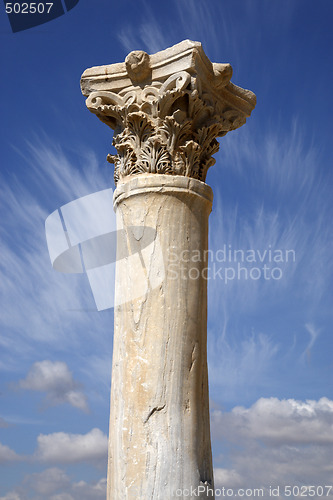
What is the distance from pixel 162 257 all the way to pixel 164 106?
7.96ft

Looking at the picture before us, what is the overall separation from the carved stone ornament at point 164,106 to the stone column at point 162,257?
2 cm

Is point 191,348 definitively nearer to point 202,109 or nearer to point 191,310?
point 191,310

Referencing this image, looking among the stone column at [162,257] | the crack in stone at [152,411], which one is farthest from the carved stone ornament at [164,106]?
→ the crack in stone at [152,411]

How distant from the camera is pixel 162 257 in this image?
8.02 meters

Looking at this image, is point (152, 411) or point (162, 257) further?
point (162, 257)

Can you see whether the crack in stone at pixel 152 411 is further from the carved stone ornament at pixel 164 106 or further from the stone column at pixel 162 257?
the carved stone ornament at pixel 164 106

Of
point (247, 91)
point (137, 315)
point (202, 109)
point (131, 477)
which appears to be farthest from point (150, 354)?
point (247, 91)

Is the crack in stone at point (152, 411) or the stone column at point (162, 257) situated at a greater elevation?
the stone column at point (162, 257)

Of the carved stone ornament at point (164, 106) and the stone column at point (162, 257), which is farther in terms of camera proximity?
the carved stone ornament at point (164, 106)

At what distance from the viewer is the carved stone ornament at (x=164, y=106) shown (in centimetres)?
852

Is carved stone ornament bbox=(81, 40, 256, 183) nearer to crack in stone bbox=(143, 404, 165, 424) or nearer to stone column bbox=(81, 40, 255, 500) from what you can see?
stone column bbox=(81, 40, 255, 500)

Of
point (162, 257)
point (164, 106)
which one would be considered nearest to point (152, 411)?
point (162, 257)

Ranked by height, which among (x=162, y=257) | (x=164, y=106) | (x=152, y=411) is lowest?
(x=152, y=411)

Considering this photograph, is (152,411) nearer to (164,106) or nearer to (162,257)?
(162,257)
